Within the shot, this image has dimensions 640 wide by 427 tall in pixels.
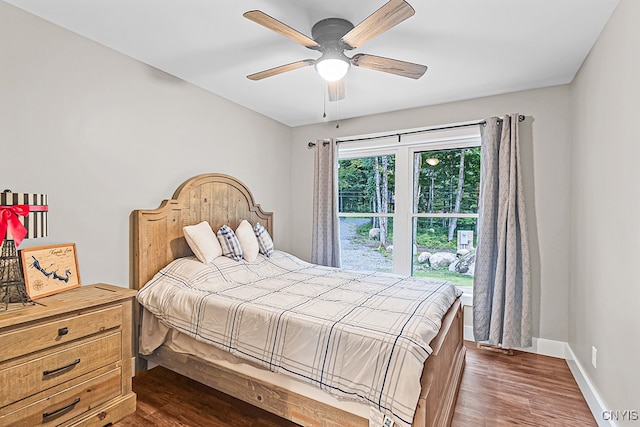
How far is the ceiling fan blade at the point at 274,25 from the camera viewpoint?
164cm

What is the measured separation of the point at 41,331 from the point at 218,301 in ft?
2.91

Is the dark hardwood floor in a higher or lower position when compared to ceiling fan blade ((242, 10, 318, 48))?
lower

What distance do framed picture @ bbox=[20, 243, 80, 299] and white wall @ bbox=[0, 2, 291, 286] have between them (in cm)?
11

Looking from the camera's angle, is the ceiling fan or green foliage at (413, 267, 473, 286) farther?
green foliage at (413, 267, 473, 286)

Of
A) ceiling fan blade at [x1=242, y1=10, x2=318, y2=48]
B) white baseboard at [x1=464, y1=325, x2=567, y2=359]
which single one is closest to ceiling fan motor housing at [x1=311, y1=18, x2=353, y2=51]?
ceiling fan blade at [x1=242, y1=10, x2=318, y2=48]

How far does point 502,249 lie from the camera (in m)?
3.04

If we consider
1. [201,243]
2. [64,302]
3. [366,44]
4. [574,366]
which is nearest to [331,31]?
[366,44]

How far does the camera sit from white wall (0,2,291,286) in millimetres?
1979

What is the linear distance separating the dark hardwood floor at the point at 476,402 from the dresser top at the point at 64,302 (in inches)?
30.4

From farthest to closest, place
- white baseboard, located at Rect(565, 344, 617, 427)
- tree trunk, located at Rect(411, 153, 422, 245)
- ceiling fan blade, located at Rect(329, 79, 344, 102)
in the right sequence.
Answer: tree trunk, located at Rect(411, 153, 422, 245)
ceiling fan blade, located at Rect(329, 79, 344, 102)
white baseboard, located at Rect(565, 344, 617, 427)

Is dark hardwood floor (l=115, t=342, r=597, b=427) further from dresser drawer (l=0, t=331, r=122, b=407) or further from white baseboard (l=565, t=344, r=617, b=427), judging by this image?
dresser drawer (l=0, t=331, r=122, b=407)

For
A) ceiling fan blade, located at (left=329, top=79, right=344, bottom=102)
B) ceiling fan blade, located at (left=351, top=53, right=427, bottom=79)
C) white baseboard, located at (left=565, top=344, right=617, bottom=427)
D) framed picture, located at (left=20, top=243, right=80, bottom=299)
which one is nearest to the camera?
framed picture, located at (left=20, top=243, right=80, bottom=299)

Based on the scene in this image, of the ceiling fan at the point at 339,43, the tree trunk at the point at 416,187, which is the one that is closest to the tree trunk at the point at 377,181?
the tree trunk at the point at 416,187

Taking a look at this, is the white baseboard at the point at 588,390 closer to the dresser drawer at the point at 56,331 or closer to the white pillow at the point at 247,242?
the white pillow at the point at 247,242
